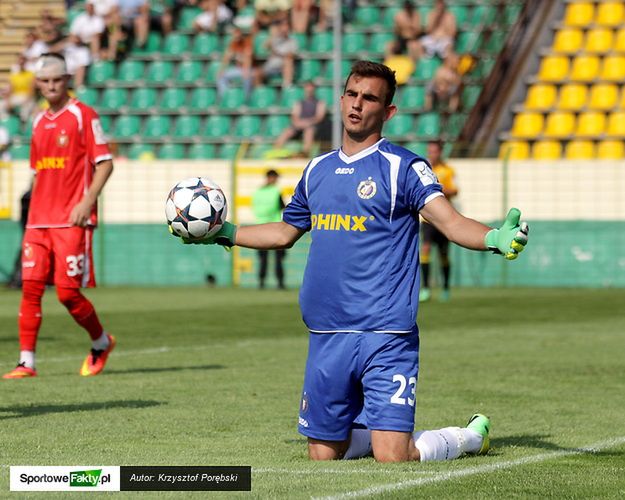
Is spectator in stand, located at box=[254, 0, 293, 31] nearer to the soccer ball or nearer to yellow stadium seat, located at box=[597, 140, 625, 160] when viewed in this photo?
yellow stadium seat, located at box=[597, 140, 625, 160]

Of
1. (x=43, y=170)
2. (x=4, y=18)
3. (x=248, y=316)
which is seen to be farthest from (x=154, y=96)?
(x=43, y=170)

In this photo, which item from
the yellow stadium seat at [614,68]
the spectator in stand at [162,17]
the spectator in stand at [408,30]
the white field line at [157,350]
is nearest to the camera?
the white field line at [157,350]

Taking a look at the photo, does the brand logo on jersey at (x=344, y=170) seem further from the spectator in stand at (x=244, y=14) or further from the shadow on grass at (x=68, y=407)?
the spectator in stand at (x=244, y=14)

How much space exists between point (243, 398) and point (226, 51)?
2101cm

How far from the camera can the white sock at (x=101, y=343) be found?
440 inches

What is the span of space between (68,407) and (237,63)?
20982 millimetres

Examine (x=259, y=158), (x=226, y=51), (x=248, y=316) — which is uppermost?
(x=226, y=51)

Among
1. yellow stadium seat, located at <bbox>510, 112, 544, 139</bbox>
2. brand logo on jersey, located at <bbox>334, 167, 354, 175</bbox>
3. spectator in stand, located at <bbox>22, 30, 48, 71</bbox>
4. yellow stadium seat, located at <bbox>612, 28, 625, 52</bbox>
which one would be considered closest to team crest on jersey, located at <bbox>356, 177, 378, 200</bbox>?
brand logo on jersey, located at <bbox>334, 167, 354, 175</bbox>

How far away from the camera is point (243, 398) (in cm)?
972

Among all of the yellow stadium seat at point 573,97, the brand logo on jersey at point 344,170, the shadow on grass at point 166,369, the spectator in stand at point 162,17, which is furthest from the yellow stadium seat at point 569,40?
the brand logo on jersey at point 344,170

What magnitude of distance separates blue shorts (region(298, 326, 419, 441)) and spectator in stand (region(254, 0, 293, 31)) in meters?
23.3

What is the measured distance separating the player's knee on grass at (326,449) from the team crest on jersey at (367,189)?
1.15 meters

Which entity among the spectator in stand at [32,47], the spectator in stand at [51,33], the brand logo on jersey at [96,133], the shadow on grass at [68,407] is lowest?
the shadow on grass at [68,407]

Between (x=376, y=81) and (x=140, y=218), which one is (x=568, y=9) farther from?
(x=376, y=81)
